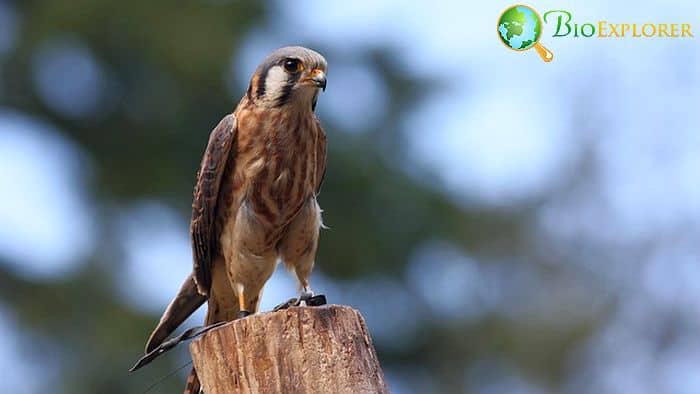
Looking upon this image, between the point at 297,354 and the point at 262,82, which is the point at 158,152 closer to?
the point at 262,82

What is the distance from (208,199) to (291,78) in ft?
1.76

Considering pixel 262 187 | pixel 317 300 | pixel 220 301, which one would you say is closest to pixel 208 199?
pixel 262 187

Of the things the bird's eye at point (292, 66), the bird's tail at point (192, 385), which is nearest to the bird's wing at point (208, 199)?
the bird's eye at point (292, 66)

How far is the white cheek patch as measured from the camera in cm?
493

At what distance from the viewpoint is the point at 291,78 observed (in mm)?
4918

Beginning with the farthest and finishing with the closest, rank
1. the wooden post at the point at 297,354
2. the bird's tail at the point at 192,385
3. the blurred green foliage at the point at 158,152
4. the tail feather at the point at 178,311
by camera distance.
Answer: the blurred green foliage at the point at 158,152, the tail feather at the point at 178,311, the bird's tail at the point at 192,385, the wooden post at the point at 297,354

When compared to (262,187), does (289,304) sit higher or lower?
lower

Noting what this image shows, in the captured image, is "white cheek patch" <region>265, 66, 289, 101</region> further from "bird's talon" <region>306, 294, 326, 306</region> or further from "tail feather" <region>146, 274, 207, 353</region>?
"bird's talon" <region>306, 294, 326, 306</region>

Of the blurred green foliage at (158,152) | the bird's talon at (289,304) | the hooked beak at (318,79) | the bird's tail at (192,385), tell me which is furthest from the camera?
the blurred green foliage at (158,152)

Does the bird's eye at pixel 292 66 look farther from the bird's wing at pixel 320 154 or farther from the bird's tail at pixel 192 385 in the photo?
the bird's tail at pixel 192 385

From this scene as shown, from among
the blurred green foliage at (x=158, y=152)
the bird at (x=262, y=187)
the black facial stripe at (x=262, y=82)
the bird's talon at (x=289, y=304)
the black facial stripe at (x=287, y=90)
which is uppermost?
the blurred green foliage at (x=158, y=152)

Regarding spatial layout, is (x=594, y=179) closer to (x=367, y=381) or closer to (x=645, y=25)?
(x=645, y=25)

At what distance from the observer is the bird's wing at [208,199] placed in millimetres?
4934

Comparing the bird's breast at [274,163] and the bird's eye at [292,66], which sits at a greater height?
the bird's eye at [292,66]
